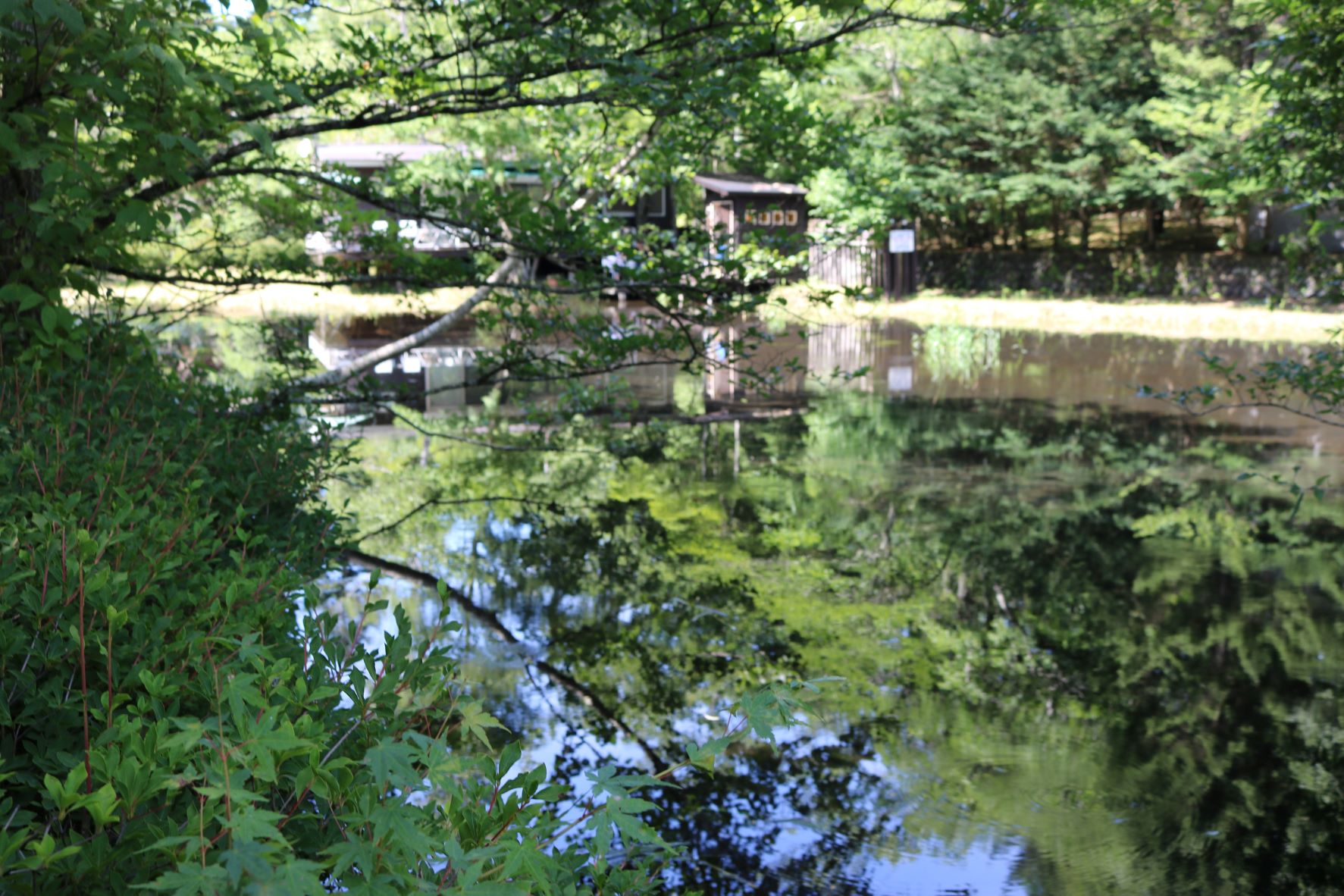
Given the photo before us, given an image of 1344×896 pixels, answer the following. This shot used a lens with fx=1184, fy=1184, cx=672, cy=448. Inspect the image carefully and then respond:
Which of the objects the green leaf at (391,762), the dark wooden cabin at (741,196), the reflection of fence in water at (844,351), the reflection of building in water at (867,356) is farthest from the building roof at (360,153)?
the green leaf at (391,762)

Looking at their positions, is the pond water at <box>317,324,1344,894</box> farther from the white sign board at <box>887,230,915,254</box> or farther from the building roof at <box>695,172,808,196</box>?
the building roof at <box>695,172,808,196</box>

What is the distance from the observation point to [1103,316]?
83.6 feet

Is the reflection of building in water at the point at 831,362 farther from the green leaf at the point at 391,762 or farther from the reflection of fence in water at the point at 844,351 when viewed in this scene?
the green leaf at the point at 391,762

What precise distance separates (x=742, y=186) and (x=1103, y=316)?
10.6 meters

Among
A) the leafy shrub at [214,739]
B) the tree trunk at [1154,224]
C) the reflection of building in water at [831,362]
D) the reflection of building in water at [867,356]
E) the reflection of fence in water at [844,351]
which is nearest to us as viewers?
the leafy shrub at [214,739]

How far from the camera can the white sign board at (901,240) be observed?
29328mm

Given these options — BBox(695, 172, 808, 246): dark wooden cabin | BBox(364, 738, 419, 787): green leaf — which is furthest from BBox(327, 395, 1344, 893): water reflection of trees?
BBox(695, 172, 808, 246): dark wooden cabin

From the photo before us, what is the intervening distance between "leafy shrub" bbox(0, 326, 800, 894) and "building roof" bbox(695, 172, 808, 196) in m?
29.2

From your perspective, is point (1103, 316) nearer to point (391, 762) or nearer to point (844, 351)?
Answer: point (844, 351)

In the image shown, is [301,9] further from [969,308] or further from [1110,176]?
[1110,176]

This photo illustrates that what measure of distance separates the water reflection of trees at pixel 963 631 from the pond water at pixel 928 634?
0.07 ft

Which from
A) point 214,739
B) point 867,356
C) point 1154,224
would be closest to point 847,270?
point 1154,224

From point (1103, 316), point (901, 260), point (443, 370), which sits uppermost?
point (901, 260)

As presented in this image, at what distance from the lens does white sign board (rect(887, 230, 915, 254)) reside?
96.2 ft
